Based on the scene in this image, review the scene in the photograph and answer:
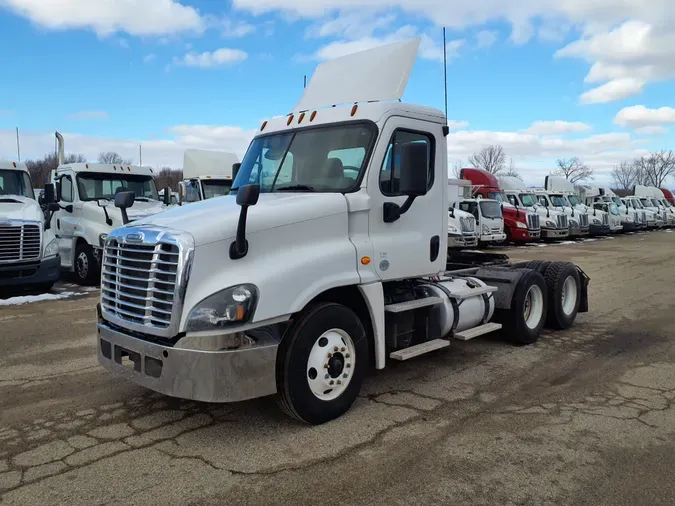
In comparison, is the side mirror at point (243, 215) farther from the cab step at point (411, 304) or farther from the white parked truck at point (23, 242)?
the white parked truck at point (23, 242)

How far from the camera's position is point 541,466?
3828 millimetres

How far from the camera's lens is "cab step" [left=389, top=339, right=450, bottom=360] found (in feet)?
16.6

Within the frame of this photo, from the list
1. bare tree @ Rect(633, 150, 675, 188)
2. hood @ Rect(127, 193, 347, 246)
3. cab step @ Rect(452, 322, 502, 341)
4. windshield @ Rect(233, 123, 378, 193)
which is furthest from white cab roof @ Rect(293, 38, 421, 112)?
bare tree @ Rect(633, 150, 675, 188)

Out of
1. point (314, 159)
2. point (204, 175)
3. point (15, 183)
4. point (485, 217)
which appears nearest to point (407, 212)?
point (314, 159)

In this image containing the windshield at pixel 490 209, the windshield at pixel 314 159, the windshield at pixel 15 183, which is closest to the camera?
the windshield at pixel 314 159

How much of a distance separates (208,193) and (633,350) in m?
11.1

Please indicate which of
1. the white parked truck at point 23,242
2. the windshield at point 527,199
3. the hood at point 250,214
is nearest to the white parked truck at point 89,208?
the white parked truck at point 23,242

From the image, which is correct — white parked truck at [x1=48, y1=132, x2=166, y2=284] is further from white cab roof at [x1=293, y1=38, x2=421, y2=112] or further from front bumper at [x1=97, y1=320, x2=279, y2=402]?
front bumper at [x1=97, y1=320, x2=279, y2=402]

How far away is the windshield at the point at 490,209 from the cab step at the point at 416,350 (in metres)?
18.2

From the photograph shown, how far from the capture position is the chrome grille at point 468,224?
832 inches

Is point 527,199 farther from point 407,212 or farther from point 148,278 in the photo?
point 148,278

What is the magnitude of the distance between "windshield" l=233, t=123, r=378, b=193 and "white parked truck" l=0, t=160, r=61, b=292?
667 cm

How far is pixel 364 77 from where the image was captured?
19.0 feet

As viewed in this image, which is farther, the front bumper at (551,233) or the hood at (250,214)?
the front bumper at (551,233)
